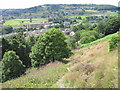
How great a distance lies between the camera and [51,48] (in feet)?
76.1

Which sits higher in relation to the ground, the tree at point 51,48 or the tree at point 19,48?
the tree at point 51,48

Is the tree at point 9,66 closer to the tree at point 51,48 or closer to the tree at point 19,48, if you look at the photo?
the tree at point 51,48

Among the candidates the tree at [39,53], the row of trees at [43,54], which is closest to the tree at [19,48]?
the row of trees at [43,54]

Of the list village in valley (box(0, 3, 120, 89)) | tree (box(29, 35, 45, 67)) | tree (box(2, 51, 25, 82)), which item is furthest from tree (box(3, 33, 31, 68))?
tree (box(2, 51, 25, 82))

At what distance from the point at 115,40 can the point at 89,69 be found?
17.8ft

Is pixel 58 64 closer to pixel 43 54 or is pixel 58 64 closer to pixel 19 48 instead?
pixel 43 54

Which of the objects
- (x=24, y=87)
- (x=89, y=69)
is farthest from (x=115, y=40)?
(x=24, y=87)

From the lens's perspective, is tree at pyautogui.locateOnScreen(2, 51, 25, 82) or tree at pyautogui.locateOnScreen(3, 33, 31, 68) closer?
tree at pyautogui.locateOnScreen(2, 51, 25, 82)

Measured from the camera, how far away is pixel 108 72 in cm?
912

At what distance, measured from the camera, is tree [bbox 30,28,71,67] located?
75.2ft

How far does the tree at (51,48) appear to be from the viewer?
22.9 meters

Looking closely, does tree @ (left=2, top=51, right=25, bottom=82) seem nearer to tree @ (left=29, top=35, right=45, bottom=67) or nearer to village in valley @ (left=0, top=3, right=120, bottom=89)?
village in valley @ (left=0, top=3, right=120, bottom=89)

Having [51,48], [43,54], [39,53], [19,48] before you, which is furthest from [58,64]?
[19,48]

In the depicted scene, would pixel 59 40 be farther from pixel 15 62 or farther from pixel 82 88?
pixel 82 88
